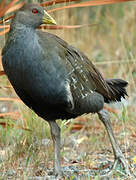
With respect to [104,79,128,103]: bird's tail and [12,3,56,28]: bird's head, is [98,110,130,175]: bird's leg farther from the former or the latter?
[12,3,56,28]: bird's head

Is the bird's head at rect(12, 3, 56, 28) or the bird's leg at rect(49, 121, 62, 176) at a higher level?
the bird's head at rect(12, 3, 56, 28)

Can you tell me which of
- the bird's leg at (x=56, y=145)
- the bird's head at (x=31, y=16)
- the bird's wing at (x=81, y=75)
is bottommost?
the bird's leg at (x=56, y=145)

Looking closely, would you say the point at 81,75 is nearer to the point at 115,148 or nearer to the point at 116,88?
the point at 116,88

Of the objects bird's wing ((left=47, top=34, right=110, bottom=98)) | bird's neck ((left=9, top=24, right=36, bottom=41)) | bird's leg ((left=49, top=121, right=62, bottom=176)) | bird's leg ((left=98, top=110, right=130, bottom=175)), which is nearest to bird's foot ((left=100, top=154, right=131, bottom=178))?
bird's leg ((left=98, top=110, right=130, bottom=175))

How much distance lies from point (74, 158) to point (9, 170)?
3.61 feet

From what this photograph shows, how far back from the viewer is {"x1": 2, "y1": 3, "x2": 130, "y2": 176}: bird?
398 cm


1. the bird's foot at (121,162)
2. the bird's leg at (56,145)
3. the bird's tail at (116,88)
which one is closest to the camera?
the bird's leg at (56,145)

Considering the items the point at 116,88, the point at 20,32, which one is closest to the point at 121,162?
the point at 116,88

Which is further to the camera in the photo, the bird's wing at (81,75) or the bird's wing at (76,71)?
the bird's wing at (81,75)

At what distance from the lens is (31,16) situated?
159 inches

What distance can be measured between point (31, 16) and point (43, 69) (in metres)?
0.47

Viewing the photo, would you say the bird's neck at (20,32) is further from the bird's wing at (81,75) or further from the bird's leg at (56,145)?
the bird's leg at (56,145)

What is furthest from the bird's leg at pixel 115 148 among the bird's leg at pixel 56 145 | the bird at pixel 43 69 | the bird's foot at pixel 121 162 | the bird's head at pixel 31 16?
the bird's head at pixel 31 16

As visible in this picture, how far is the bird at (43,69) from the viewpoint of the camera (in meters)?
3.98
